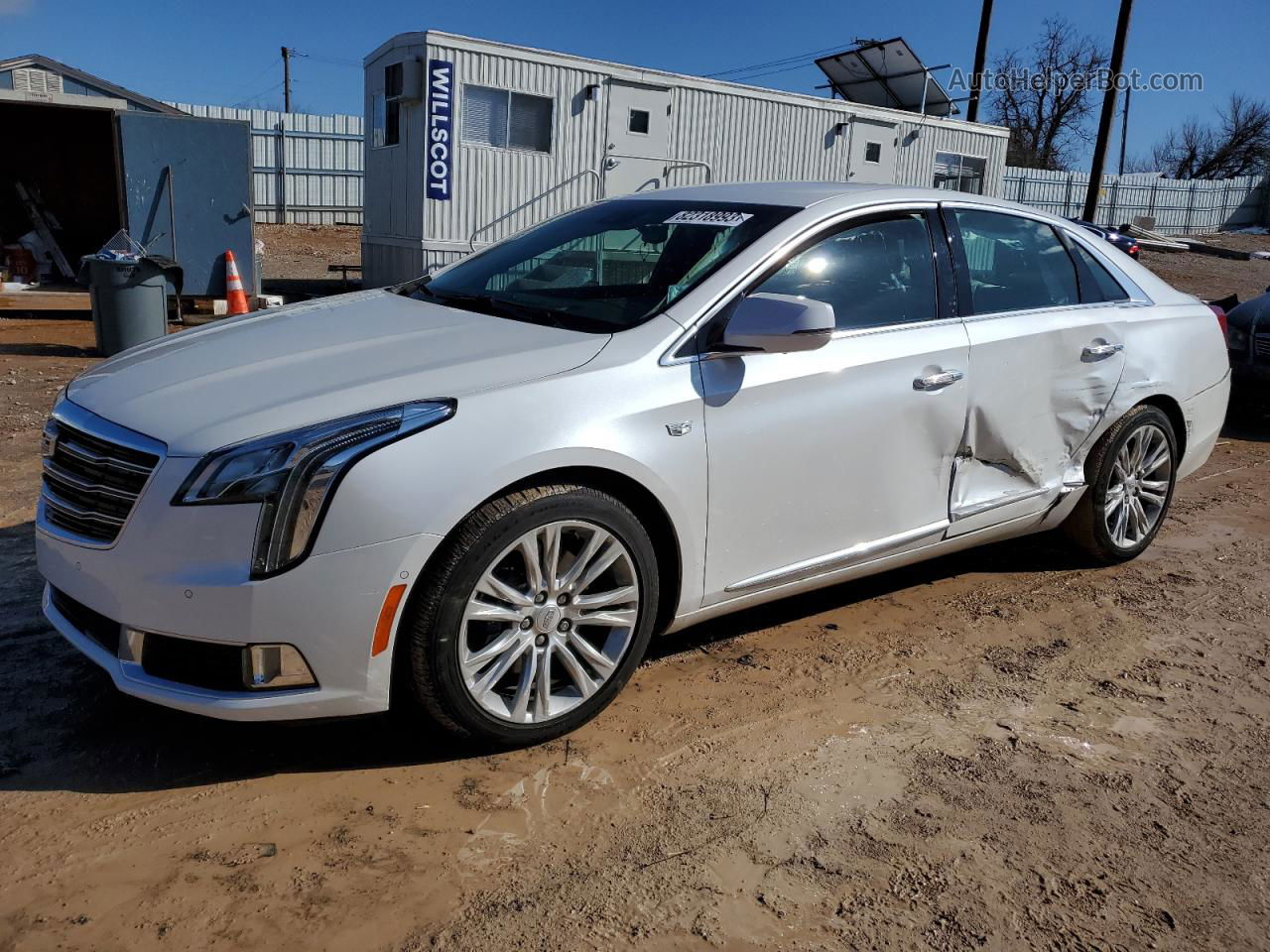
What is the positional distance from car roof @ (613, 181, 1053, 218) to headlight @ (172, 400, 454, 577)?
1930 mm

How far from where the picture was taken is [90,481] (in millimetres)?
2883

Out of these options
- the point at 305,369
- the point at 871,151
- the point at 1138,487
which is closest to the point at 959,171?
the point at 871,151

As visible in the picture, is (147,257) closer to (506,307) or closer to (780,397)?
(506,307)

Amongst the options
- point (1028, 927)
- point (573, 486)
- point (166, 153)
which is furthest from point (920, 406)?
point (166, 153)

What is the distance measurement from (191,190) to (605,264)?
9.88 metres

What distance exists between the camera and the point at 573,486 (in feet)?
9.84

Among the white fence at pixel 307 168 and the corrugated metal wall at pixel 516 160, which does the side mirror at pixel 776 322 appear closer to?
the corrugated metal wall at pixel 516 160

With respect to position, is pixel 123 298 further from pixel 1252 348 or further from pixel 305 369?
pixel 1252 348

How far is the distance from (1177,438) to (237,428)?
168 inches

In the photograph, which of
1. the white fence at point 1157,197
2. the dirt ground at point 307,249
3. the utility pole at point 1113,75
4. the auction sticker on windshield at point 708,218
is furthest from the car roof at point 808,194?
the white fence at point 1157,197

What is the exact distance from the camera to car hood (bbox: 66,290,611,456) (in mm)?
2758

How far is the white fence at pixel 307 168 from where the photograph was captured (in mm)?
25828

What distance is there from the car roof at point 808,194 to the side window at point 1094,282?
44 cm

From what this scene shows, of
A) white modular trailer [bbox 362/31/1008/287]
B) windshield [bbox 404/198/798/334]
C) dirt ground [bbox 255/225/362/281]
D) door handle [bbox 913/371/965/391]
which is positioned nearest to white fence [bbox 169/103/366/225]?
dirt ground [bbox 255/225/362/281]
